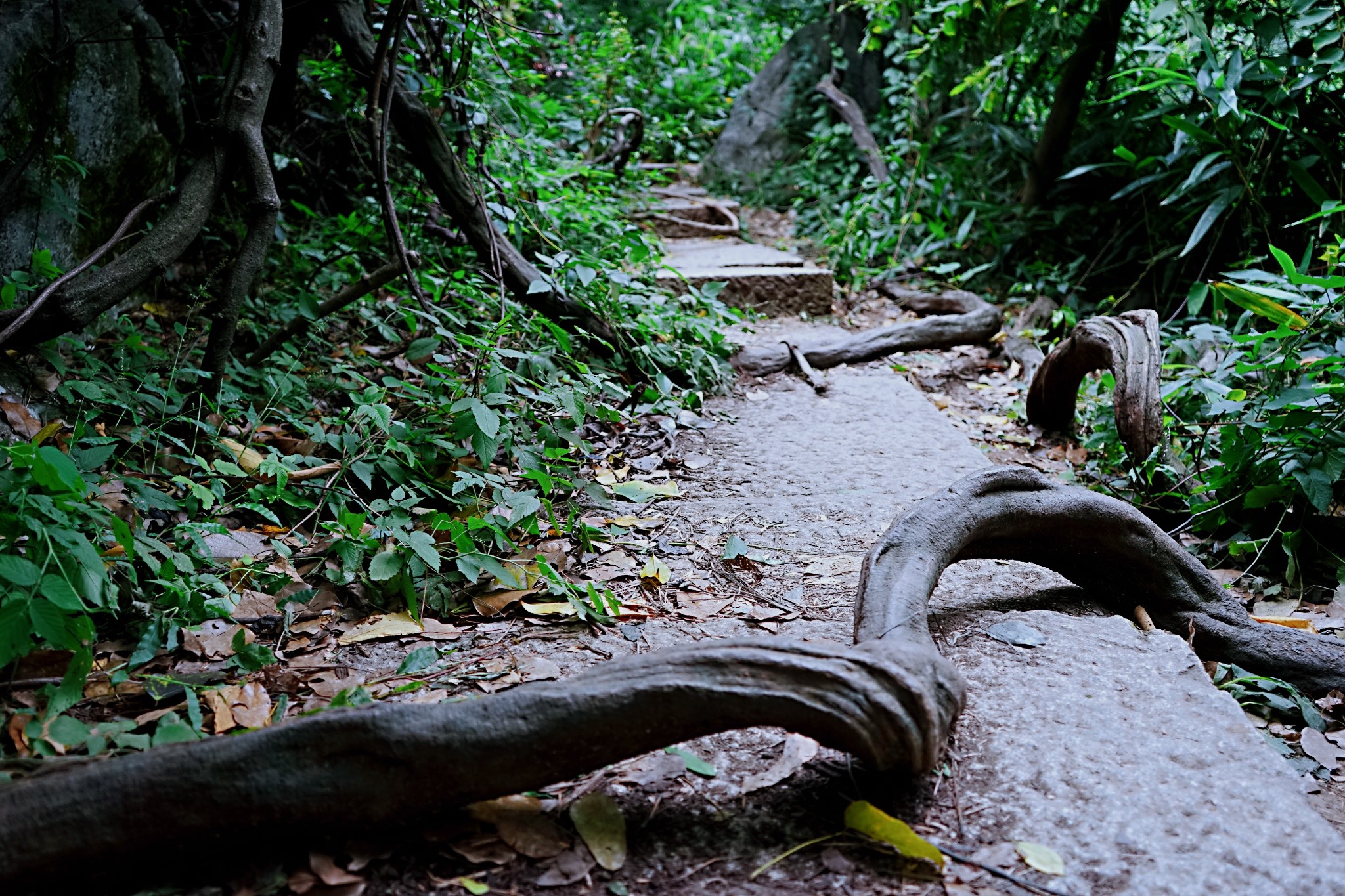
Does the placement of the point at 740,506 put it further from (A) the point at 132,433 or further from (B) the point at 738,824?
(A) the point at 132,433

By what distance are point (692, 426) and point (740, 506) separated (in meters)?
0.75

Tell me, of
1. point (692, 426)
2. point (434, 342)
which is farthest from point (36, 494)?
point (692, 426)

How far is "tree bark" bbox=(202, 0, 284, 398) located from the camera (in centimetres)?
217

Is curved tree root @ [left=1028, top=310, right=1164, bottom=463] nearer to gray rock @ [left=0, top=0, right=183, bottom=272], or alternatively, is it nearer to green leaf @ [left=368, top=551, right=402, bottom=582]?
green leaf @ [left=368, top=551, right=402, bottom=582]

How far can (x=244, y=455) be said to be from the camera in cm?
223

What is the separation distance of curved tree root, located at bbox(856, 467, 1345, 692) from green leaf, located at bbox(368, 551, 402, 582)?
98 centimetres

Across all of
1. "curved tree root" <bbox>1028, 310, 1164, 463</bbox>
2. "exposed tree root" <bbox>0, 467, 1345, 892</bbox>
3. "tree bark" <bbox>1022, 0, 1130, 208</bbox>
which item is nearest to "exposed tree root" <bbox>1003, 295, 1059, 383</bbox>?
"curved tree root" <bbox>1028, 310, 1164, 463</bbox>

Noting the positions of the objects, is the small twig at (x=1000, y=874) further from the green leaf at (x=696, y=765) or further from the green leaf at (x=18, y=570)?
the green leaf at (x=18, y=570)

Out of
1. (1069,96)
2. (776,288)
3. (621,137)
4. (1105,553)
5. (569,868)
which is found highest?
(1069,96)

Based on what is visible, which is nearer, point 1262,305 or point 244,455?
point 244,455

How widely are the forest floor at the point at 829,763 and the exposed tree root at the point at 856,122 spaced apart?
17.6 feet

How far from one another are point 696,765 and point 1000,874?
450 mm

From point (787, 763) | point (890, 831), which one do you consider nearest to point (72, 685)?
point (787, 763)

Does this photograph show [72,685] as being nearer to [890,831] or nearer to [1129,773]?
[890,831]
